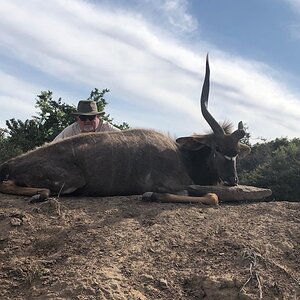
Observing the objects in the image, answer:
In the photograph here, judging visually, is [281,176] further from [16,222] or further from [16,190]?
[16,222]

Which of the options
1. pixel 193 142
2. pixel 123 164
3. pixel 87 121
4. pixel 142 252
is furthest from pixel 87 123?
pixel 142 252

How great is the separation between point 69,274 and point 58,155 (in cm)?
266

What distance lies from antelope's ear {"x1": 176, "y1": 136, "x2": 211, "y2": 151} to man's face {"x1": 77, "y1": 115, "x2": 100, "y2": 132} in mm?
1759

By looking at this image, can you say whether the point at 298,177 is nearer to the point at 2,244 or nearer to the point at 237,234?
the point at 237,234

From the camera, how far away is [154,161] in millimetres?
7000

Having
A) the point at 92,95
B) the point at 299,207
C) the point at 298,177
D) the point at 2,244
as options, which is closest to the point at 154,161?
the point at 299,207

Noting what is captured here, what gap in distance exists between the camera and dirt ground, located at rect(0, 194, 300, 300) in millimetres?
4078

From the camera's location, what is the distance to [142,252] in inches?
180

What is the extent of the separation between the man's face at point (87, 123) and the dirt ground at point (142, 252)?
2999mm

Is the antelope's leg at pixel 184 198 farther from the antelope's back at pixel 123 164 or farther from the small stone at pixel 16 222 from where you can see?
the small stone at pixel 16 222

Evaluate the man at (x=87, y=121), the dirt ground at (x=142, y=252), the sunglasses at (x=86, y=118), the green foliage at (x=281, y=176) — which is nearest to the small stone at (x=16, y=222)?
the dirt ground at (x=142, y=252)

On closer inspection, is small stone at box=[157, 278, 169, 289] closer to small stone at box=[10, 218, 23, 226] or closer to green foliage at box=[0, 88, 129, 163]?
small stone at box=[10, 218, 23, 226]

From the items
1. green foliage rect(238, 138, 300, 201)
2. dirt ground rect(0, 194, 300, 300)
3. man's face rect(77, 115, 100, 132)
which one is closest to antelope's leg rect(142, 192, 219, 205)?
dirt ground rect(0, 194, 300, 300)

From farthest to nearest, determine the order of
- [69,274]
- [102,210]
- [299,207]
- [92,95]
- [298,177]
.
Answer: [298,177]
[92,95]
[299,207]
[102,210]
[69,274]
